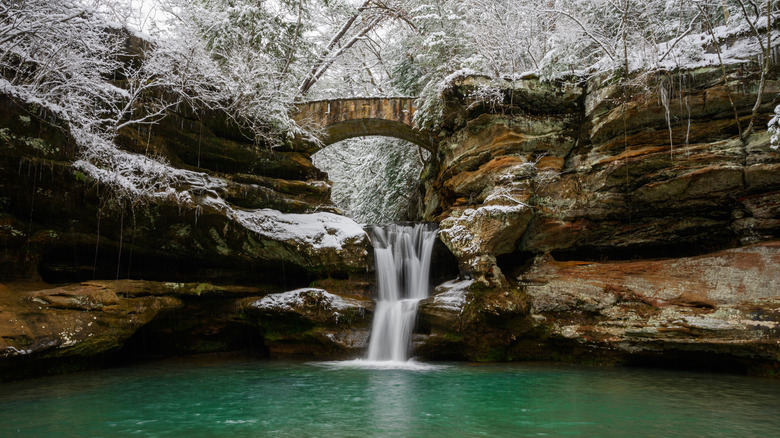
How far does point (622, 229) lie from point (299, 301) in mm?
7653

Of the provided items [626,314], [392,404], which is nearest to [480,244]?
[626,314]

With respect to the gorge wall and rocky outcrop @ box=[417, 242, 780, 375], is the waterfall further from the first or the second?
rocky outcrop @ box=[417, 242, 780, 375]

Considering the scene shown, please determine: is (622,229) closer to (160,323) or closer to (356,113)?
(356,113)

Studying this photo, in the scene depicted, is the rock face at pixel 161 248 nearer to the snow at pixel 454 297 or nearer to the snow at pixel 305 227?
the snow at pixel 305 227

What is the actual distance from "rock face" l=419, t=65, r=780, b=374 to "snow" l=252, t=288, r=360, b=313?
1934 millimetres

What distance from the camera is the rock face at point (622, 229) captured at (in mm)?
7781

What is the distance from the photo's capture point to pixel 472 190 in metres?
11.5

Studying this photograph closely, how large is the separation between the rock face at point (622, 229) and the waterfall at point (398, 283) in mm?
564

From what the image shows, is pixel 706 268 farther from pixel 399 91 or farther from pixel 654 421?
pixel 399 91

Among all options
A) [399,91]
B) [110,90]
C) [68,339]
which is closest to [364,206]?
[399,91]

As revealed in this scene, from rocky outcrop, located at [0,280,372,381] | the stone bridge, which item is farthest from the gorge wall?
the stone bridge

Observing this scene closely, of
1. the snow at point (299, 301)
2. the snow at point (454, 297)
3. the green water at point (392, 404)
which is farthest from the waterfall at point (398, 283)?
the green water at point (392, 404)

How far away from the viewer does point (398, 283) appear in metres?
11.2

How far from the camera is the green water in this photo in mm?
4395
